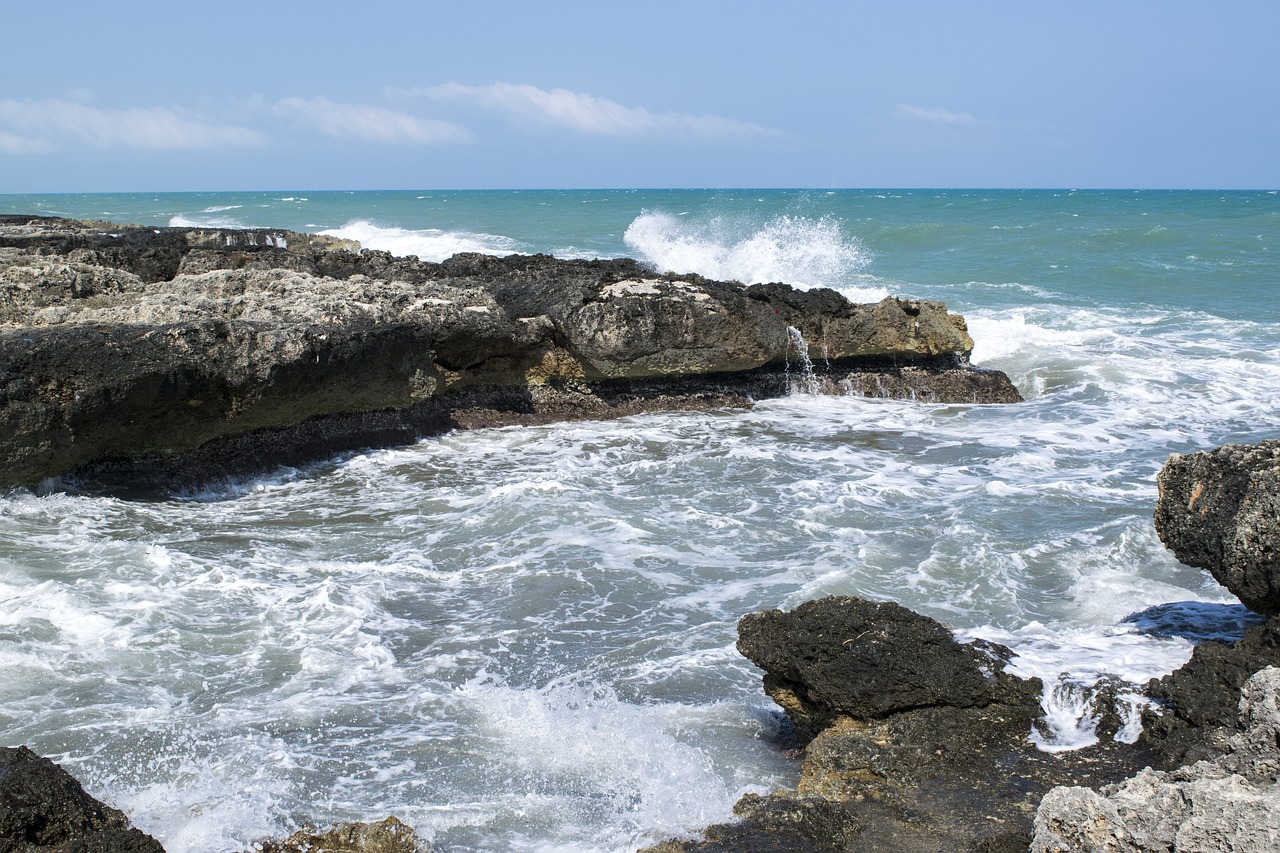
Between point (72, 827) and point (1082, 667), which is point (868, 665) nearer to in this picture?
point (1082, 667)

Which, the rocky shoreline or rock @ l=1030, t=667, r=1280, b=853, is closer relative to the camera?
rock @ l=1030, t=667, r=1280, b=853

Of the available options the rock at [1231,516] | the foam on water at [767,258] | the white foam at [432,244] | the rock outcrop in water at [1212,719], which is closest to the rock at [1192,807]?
the rock outcrop in water at [1212,719]

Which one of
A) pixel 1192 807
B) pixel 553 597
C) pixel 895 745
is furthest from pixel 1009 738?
pixel 553 597

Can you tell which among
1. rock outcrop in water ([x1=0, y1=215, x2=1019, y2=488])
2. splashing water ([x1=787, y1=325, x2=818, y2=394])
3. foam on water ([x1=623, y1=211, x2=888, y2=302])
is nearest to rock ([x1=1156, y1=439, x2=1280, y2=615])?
rock outcrop in water ([x1=0, y1=215, x2=1019, y2=488])

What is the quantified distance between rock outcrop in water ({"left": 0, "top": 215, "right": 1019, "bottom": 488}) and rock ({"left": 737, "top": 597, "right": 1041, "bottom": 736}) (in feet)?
16.5

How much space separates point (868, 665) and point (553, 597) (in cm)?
222

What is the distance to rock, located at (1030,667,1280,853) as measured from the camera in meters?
2.34

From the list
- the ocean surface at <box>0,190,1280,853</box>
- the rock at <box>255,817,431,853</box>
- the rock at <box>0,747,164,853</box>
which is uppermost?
the rock at <box>0,747,164,853</box>

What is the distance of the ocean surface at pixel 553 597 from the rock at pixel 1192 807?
87cm

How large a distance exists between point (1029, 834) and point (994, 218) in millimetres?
45785

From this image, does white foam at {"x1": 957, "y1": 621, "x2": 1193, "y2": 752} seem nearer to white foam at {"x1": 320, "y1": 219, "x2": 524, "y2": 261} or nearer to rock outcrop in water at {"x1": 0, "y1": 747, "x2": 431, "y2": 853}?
rock outcrop in water at {"x1": 0, "y1": 747, "x2": 431, "y2": 853}

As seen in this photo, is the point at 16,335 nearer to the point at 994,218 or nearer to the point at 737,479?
the point at 737,479

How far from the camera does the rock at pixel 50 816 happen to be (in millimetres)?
2699

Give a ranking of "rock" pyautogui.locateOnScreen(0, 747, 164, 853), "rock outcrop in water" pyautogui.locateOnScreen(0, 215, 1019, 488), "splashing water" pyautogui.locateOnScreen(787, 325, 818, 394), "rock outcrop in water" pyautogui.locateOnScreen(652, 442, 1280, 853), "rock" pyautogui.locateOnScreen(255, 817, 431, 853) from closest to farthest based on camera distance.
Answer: "rock outcrop in water" pyautogui.locateOnScreen(652, 442, 1280, 853), "rock" pyautogui.locateOnScreen(0, 747, 164, 853), "rock" pyautogui.locateOnScreen(255, 817, 431, 853), "rock outcrop in water" pyautogui.locateOnScreen(0, 215, 1019, 488), "splashing water" pyautogui.locateOnScreen(787, 325, 818, 394)
